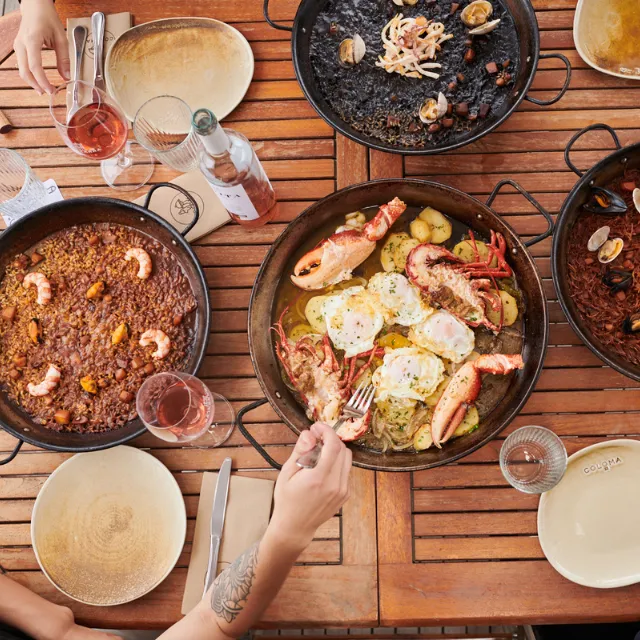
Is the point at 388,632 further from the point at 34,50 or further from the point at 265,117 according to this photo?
the point at 34,50

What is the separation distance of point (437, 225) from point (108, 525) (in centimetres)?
198

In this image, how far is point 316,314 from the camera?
2.45m

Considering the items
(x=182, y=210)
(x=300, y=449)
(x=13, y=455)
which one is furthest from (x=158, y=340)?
(x=300, y=449)

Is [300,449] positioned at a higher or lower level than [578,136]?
lower

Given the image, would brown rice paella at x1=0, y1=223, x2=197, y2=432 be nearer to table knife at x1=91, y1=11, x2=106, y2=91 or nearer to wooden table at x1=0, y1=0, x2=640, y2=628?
wooden table at x1=0, y1=0, x2=640, y2=628

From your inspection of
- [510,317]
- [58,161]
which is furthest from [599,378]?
[58,161]

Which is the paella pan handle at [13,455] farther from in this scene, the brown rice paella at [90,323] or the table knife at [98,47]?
the table knife at [98,47]

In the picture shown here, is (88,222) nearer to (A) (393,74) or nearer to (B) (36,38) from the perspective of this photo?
(B) (36,38)

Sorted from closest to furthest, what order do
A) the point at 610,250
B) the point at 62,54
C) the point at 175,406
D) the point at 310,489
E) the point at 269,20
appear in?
the point at 310,489 < the point at 175,406 < the point at 610,250 < the point at 269,20 < the point at 62,54

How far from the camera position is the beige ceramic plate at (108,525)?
2.33 meters

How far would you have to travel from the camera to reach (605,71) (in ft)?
8.49

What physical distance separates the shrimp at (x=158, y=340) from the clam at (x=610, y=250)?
6.35 ft

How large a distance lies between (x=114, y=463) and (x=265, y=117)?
1.79 m

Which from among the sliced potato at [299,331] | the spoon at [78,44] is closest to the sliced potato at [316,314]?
the sliced potato at [299,331]
